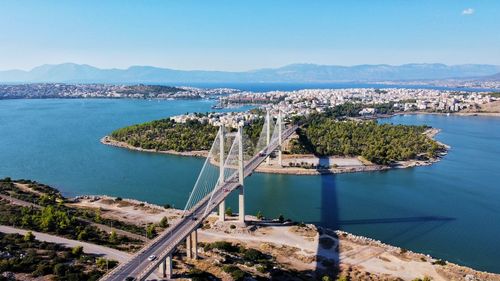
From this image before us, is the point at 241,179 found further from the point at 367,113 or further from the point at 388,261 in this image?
the point at 367,113

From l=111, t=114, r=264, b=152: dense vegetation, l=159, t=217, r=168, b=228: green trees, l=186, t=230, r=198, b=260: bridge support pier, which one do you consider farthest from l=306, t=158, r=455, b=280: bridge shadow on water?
l=111, t=114, r=264, b=152: dense vegetation

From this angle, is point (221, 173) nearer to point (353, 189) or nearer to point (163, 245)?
point (163, 245)

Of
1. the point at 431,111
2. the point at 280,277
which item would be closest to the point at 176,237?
the point at 280,277

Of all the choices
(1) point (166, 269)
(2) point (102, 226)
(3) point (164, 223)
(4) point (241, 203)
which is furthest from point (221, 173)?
(1) point (166, 269)

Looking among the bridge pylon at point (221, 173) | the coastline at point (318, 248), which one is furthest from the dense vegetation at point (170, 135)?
the bridge pylon at point (221, 173)

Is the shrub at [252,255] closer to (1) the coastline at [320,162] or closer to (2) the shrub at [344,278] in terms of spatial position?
(2) the shrub at [344,278]

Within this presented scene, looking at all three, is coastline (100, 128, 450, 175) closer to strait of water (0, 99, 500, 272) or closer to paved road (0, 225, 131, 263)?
strait of water (0, 99, 500, 272)
